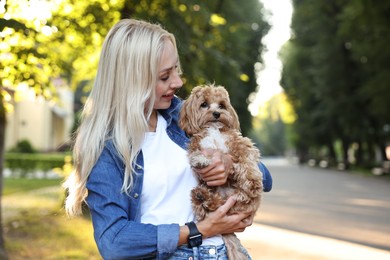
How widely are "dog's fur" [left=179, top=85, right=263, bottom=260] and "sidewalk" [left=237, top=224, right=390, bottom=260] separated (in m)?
5.79

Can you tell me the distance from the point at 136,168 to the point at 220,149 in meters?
0.67

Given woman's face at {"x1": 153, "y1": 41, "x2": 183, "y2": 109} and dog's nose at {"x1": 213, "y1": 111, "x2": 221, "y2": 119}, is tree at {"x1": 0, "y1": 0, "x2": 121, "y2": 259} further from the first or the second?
woman's face at {"x1": 153, "y1": 41, "x2": 183, "y2": 109}

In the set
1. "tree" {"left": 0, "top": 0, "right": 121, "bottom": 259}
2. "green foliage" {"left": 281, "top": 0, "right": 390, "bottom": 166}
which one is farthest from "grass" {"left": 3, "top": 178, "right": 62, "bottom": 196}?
"green foliage" {"left": 281, "top": 0, "right": 390, "bottom": 166}

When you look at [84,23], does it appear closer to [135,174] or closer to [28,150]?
[135,174]

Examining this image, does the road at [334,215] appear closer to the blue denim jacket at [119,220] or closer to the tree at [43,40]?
the tree at [43,40]

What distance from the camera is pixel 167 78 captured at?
8.78 feet

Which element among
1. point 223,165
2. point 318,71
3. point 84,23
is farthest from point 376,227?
point 318,71

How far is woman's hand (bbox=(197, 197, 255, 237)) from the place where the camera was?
98.8 inches

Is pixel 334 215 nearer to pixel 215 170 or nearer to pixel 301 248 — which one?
pixel 301 248

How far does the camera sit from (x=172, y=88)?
8.86 feet

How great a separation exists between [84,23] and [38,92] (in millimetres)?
3524

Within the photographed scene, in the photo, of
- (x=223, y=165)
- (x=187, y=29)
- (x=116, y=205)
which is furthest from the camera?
(x=187, y=29)

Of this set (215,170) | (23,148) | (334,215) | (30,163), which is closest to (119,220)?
(215,170)

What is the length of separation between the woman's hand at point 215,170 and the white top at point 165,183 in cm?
6
